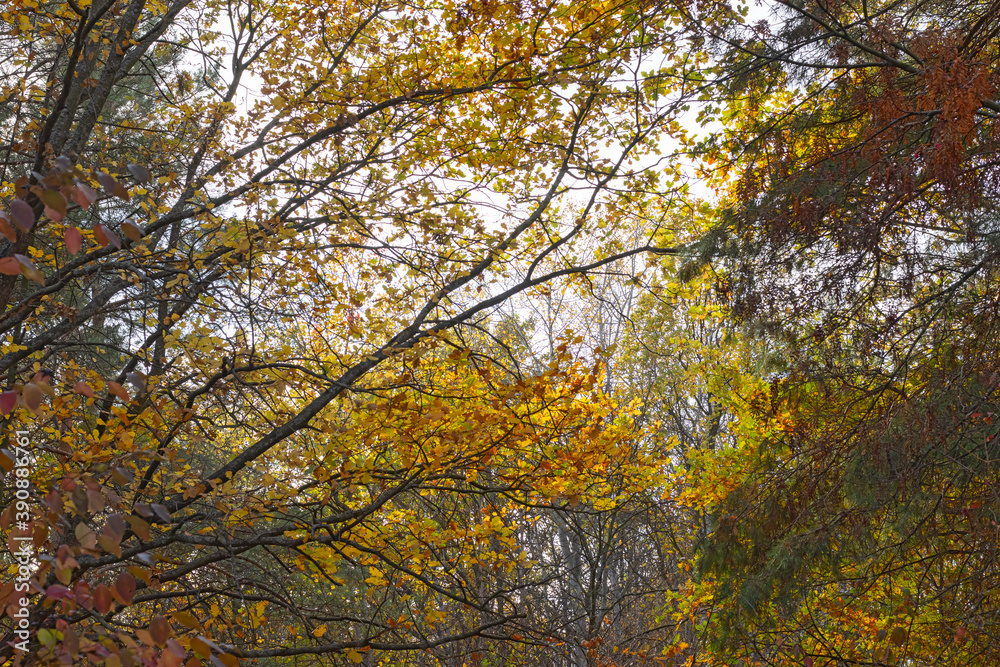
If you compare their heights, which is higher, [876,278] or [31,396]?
[876,278]

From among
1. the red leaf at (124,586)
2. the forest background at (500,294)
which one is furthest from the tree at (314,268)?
the red leaf at (124,586)

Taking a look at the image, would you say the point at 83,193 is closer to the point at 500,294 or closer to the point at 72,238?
the point at 72,238

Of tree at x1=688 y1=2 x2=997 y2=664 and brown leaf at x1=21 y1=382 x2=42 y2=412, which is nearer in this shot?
brown leaf at x1=21 y1=382 x2=42 y2=412

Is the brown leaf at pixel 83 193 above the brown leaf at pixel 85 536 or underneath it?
→ above

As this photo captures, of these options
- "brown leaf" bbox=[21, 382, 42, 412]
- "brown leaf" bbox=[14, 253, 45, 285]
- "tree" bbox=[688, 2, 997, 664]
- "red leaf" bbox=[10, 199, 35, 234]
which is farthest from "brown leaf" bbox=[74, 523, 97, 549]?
"tree" bbox=[688, 2, 997, 664]

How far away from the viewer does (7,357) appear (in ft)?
13.4

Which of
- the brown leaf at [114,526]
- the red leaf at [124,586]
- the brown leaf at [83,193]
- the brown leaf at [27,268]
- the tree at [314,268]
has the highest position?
the tree at [314,268]

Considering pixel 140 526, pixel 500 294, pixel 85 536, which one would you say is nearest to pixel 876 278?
pixel 500 294

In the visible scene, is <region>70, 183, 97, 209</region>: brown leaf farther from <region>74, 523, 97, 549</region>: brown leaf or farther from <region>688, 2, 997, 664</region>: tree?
<region>688, 2, 997, 664</region>: tree

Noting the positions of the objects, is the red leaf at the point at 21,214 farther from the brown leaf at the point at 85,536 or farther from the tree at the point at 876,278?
the tree at the point at 876,278

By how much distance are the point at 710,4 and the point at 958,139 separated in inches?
78.2

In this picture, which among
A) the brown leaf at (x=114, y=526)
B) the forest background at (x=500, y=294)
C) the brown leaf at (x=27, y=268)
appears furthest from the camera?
the forest background at (x=500, y=294)

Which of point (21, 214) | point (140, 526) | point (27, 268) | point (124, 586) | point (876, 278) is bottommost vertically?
point (124, 586)

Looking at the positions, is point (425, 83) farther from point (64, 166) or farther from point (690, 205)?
point (64, 166)
